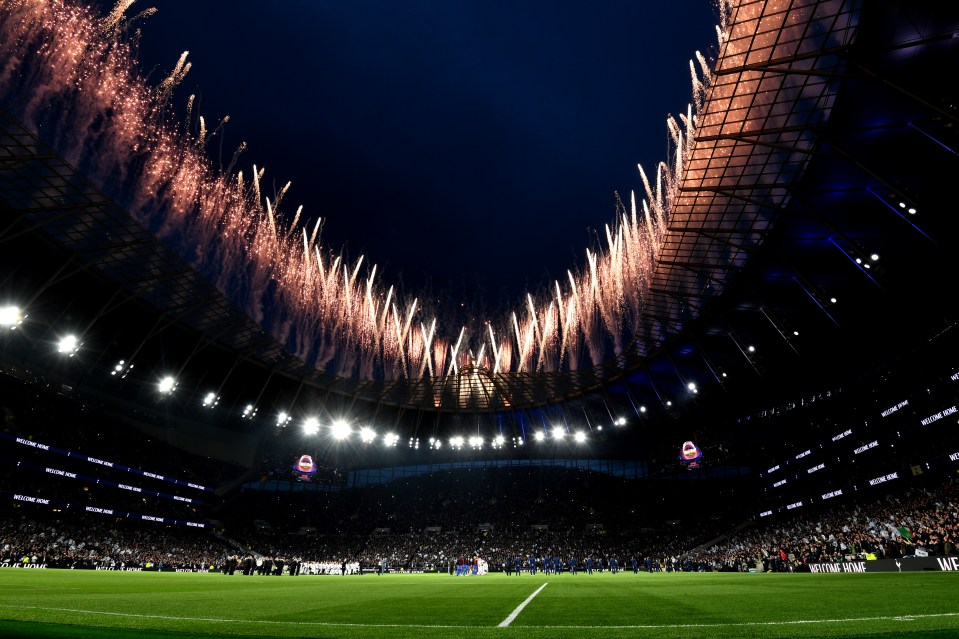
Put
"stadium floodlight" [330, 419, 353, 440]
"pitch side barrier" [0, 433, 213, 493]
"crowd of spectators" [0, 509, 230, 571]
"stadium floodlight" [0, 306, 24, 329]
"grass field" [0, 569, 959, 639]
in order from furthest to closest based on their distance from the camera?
"stadium floodlight" [330, 419, 353, 440]
"pitch side barrier" [0, 433, 213, 493]
"crowd of spectators" [0, 509, 230, 571]
"stadium floodlight" [0, 306, 24, 329]
"grass field" [0, 569, 959, 639]

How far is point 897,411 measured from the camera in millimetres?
38250

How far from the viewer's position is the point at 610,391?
61.1m

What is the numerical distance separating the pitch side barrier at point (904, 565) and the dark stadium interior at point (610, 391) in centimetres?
109

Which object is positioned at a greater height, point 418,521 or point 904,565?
point 418,521

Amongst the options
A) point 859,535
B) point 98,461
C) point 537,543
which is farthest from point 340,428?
point 859,535

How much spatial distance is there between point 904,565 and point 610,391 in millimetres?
37366

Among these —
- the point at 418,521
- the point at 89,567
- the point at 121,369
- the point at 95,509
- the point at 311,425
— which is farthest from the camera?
the point at 418,521

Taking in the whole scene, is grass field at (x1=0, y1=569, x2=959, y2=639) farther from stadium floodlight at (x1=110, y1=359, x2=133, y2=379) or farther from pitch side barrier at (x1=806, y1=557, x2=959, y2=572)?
stadium floodlight at (x1=110, y1=359, x2=133, y2=379)

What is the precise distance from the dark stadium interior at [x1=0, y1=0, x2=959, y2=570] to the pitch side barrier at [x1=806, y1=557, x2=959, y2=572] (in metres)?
1.09

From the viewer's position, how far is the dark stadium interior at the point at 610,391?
26.1m

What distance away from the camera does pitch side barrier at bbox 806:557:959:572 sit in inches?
868

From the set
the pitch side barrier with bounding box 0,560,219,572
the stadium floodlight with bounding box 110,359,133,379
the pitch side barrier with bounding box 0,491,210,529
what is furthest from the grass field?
the stadium floodlight with bounding box 110,359,133,379

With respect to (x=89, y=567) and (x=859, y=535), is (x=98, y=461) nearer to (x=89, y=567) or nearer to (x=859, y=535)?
(x=89, y=567)

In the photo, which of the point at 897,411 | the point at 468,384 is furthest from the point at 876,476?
the point at 468,384
